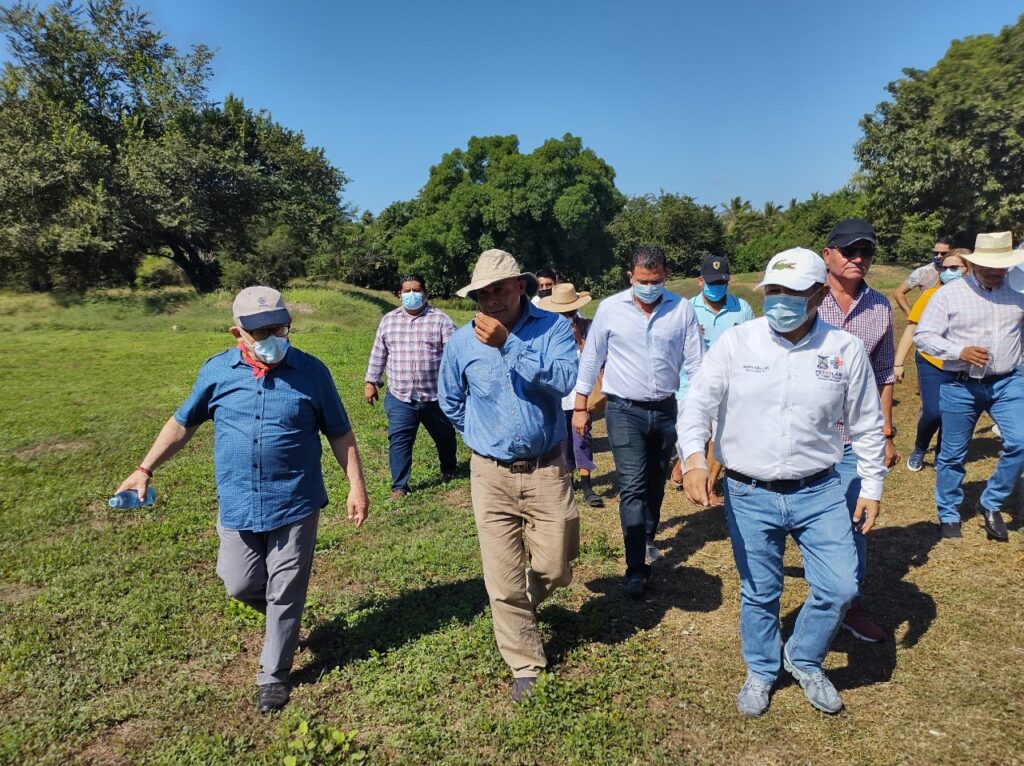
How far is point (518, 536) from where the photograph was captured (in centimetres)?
365

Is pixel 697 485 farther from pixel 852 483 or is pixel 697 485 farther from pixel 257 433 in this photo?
pixel 257 433

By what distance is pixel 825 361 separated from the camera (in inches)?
121

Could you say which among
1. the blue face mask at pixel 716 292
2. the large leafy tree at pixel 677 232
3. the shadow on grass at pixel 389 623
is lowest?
the shadow on grass at pixel 389 623

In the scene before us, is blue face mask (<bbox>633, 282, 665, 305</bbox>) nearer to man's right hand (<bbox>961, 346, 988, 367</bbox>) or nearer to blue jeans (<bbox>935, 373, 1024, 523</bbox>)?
man's right hand (<bbox>961, 346, 988, 367</bbox>)

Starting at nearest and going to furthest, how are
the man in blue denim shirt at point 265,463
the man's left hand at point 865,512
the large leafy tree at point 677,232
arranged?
1. the man's left hand at point 865,512
2. the man in blue denim shirt at point 265,463
3. the large leafy tree at point 677,232

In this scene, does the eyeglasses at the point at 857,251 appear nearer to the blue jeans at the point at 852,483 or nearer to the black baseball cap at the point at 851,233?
the black baseball cap at the point at 851,233

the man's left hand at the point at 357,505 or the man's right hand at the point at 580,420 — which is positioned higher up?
the man's right hand at the point at 580,420

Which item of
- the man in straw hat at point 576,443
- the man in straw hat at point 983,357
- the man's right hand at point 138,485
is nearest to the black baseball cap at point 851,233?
the man in straw hat at point 983,357

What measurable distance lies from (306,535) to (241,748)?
1.07 meters

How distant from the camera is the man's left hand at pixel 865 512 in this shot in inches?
125

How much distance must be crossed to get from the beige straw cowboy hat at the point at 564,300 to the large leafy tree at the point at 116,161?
25240mm

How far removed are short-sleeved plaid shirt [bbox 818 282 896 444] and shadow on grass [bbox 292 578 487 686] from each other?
3.02 meters

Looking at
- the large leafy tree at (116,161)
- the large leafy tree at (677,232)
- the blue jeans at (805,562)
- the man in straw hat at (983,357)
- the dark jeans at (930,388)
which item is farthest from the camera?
the large leafy tree at (677,232)

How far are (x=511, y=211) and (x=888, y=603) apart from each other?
135 ft
